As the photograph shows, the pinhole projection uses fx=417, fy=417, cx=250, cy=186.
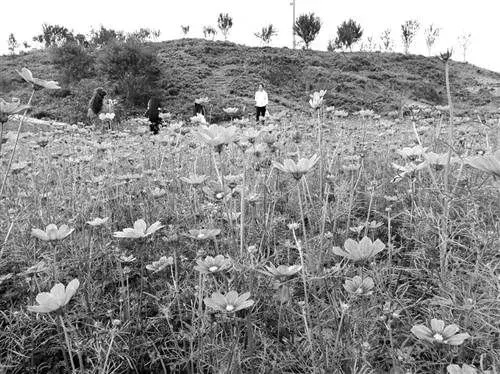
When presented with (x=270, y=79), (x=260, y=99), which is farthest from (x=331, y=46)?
(x=260, y=99)

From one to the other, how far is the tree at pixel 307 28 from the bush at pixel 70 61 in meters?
14.2

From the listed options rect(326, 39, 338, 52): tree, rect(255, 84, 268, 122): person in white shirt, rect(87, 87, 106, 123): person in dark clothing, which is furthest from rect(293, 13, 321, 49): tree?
rect(87, 87, 106, 123): person in dark clothing

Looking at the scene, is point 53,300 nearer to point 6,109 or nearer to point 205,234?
point 205,234

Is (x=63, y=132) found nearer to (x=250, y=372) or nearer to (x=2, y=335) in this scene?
(x=2, y=335)

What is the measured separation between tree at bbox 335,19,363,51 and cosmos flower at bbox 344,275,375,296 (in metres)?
25.4

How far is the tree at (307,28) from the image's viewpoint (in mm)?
24188

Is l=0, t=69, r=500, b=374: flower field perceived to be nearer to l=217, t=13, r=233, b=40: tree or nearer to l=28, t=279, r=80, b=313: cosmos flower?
l=28, t=279, r=80, b=313: cosmos flower

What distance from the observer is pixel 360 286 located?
69cm

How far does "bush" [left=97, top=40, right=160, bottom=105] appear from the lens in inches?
503

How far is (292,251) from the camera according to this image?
122 cm

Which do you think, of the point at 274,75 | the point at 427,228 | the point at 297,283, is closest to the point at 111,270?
the point at 297,283

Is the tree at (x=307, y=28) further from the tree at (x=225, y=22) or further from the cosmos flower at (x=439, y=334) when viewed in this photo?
the cosmos flower at (x=439, y=334)

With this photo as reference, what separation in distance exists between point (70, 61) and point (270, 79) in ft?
22.9

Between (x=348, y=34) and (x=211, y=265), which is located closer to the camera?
(x=211, y=265)
